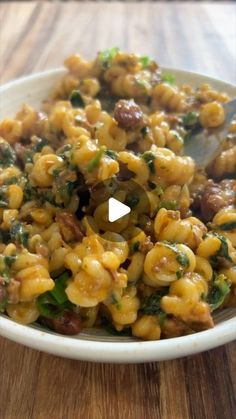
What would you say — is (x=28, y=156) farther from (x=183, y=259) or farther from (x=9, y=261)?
(x=183, y=259)

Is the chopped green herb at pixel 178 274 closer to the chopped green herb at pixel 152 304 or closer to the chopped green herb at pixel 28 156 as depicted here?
the chopped green herb at pixel 152 304

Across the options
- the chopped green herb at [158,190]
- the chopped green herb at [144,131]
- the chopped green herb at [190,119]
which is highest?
the chopped green herb at [144,131]

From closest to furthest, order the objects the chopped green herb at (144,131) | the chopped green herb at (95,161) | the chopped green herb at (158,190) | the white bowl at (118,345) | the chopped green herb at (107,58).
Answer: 1. the white bowl at (118,345)
2. the chopped green herb at (95,161)
3. the chopped green herb at (158,190)
4. the chopped green herb at (144,131)
5. the chopped green herb at (107,58)

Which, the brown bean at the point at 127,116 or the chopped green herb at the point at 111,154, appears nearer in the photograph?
the chopped green herb at the point at 111,154

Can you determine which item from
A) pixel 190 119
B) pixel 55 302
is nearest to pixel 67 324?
pixel 55 302

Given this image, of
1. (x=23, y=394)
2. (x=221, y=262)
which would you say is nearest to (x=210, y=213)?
(x=221, y=262)

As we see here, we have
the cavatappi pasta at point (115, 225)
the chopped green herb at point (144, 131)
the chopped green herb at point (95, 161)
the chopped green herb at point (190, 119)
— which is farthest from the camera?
the chopped green herb at point (190, 119)

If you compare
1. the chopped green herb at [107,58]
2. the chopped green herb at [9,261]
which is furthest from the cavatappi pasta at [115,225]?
the chopped green herb at [107,58]
